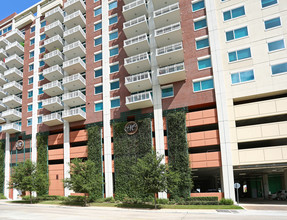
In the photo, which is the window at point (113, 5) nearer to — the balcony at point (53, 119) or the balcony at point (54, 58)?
the balcony at point (54, 58)

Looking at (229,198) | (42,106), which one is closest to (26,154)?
(42,106)

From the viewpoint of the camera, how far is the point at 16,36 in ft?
169

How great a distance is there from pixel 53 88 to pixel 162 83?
2104cm

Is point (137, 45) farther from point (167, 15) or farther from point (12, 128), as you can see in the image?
point (12, 128)

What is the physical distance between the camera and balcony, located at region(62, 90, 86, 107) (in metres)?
38.3

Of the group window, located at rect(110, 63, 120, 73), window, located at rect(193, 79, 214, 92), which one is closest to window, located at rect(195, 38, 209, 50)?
window, located at rect(193, 79, 214, 92)

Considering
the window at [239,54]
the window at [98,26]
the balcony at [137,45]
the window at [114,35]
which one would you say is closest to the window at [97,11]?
the window at [98,26]

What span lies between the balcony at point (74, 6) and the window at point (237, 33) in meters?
28.1

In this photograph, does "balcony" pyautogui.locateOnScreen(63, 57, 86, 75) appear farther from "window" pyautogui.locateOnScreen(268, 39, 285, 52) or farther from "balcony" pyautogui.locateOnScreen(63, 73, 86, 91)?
"window" pyautogui.locateOnScreen(268, 39, 285, 52)

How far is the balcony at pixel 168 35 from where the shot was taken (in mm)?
32219

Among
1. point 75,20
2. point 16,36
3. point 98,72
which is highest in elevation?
point 16,36

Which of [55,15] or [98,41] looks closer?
[98,41]

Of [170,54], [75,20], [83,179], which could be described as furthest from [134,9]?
[83,179]

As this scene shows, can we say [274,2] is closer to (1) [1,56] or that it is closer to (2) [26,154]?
(2) [26,154]
